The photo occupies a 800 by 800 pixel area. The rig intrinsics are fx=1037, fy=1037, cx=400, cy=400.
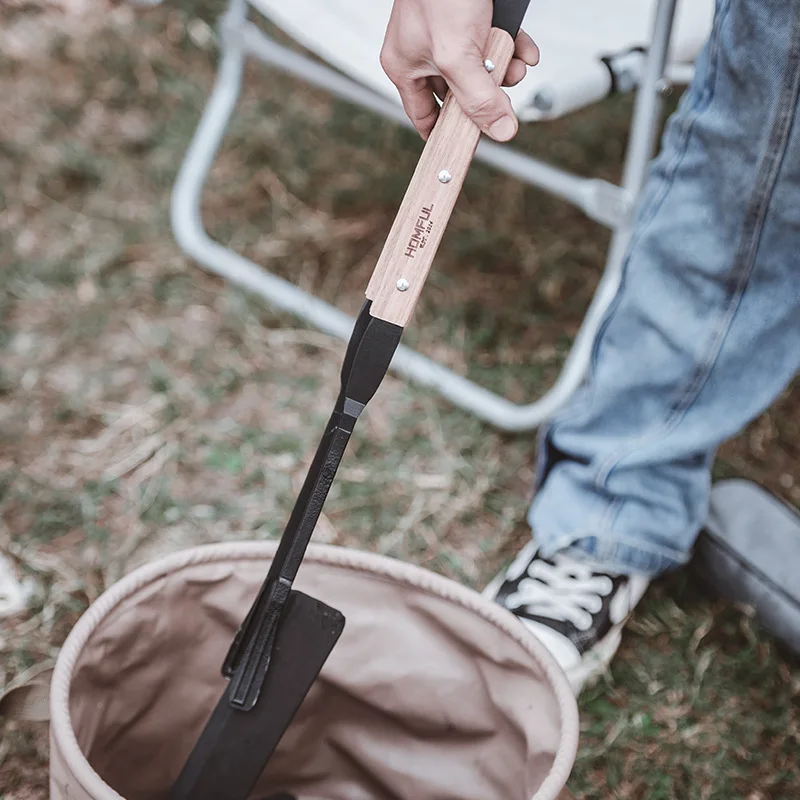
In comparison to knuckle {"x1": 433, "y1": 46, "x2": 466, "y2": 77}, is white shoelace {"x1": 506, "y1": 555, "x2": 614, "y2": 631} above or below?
below

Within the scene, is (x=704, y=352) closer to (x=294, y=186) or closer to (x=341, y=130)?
(x=294, y=186)

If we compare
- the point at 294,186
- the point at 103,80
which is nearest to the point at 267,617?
the point at 294,186

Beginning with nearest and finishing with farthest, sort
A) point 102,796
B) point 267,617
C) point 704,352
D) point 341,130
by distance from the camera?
1. point 102,796
2. point 267,617
3. point 704,352
4. point 341,130

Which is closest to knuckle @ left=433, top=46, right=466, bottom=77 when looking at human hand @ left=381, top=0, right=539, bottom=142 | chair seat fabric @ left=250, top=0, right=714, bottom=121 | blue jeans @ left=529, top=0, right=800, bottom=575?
human hand @ left=381, top=0, right=539, bottom=142

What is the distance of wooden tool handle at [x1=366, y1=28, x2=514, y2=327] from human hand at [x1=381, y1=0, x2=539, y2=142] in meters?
0.01

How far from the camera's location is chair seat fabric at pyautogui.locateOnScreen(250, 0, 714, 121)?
1.07 metres

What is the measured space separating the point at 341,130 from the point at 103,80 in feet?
1.44

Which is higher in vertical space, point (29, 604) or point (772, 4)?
point (772, 4)

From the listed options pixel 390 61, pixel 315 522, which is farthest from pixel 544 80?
pixel 315 522

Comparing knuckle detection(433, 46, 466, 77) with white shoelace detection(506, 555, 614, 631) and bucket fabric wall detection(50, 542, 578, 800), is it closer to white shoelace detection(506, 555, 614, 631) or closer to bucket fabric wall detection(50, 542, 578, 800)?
bucket fabric wall detection(50, 542, 578, 800)

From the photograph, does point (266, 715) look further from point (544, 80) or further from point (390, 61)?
point (544, 80)

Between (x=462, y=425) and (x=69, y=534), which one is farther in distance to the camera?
(x=462, y=425)

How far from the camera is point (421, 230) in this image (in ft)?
1.98

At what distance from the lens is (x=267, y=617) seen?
0.65 m
